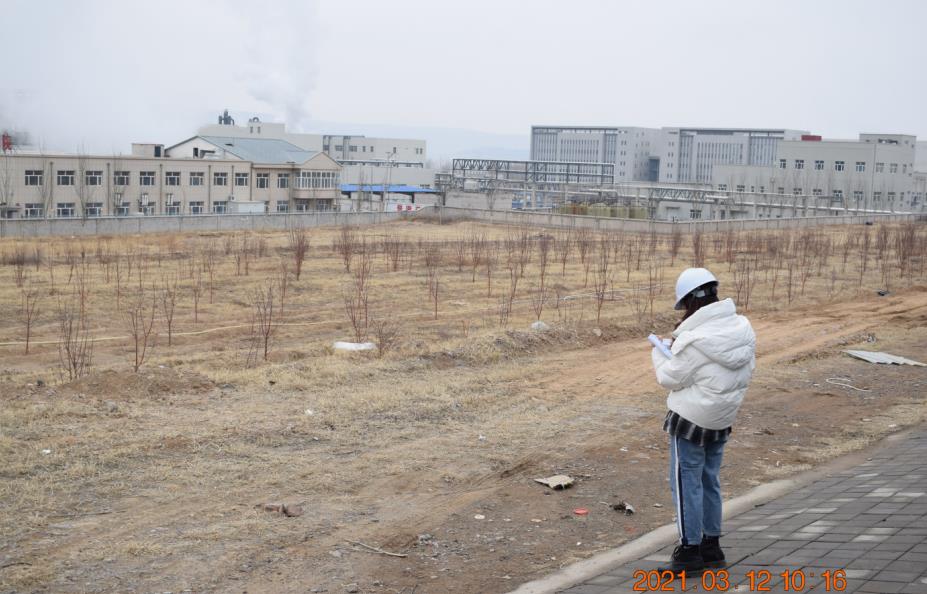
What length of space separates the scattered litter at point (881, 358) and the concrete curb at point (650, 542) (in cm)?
470

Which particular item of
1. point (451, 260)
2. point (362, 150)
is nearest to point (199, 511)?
point (451, 260)

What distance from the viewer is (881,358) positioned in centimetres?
1187

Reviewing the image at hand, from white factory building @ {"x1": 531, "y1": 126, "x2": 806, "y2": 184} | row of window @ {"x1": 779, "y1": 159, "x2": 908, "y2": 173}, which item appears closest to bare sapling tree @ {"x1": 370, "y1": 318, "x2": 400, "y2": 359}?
row of window @ {"x1": 779, "y1": 159, "x2": 908, "y2": 173}

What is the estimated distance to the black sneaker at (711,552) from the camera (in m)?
4.68

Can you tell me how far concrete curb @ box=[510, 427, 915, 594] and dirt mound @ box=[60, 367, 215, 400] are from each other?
499 cm

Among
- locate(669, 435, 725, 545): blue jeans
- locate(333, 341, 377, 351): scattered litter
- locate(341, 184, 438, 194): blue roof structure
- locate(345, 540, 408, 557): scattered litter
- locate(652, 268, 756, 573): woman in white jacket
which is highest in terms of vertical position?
locate(341, 184, 438, 194): blue roof structure

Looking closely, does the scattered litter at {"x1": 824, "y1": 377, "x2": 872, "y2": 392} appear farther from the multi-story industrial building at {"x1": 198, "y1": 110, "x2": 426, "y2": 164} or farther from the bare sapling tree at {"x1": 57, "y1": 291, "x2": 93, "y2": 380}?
the multi-story industrial building at {"x1": 198, "y1": 110, "x2": 426, "y2": 164}

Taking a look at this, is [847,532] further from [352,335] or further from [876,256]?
[876,256]

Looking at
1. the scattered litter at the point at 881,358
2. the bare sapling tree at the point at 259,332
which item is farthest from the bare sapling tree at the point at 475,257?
the scattered litter at the point at 881,358

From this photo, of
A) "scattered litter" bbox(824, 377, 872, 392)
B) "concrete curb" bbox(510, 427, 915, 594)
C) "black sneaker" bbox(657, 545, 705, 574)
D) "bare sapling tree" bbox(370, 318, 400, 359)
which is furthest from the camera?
"bare sapling tree" bbox(370, 318, 400, 359)

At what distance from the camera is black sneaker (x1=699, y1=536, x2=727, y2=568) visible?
468cm

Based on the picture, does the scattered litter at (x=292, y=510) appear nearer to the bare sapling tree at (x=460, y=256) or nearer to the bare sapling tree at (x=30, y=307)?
the bare sapling tree at (x=30, y=307)

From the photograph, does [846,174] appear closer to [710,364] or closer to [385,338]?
[385,338]

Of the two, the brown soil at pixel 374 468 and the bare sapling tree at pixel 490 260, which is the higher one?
the bare sapling tree at pixel 490 260
